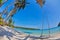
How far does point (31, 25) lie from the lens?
54.4ft

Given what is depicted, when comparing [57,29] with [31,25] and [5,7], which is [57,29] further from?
[5,7]

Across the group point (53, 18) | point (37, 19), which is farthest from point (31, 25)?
point (53, 18)

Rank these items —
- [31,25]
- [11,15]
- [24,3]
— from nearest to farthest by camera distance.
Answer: [24,3] < [11,15] < [31,25]

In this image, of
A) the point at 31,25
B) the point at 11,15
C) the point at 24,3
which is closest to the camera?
the point at 24,3

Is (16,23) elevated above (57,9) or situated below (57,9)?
below

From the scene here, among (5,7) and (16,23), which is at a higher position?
(5,7)

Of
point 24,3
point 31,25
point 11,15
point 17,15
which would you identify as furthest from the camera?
point 31,25

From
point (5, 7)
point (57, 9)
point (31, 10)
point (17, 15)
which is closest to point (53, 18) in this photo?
point (57, 9)

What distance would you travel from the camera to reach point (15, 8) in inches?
555

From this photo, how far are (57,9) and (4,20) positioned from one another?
180 inches

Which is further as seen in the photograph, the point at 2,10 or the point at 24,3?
the point at 2,10

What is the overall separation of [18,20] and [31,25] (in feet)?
4.60

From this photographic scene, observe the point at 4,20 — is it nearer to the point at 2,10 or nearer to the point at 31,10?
the point at 2,10

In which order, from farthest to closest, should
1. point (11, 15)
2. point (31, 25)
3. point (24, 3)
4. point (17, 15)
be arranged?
point (31, 25) → point (17, 15) → point (11, 15) → point (24, 3)
